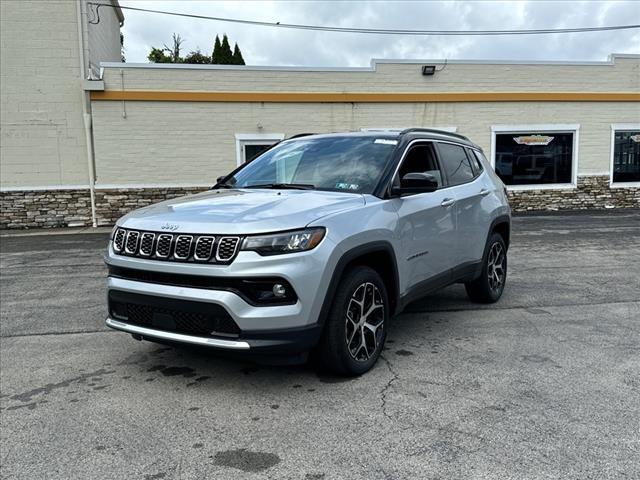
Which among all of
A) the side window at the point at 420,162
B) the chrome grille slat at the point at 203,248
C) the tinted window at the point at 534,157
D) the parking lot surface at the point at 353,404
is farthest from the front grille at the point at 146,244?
the tinted window at the point at 534,157

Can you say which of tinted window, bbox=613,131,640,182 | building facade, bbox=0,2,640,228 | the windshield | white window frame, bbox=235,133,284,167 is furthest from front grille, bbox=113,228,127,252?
tinted window, bbox=613,131,640,182

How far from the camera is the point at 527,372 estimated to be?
4281 millimetres

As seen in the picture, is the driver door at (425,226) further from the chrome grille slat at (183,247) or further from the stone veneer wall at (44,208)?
the stone veneer wall at (44,208)

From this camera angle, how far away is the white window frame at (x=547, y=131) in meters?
17.3

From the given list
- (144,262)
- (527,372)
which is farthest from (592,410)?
(144,262)

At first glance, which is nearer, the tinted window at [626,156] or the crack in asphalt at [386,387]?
the crack in asphalt at [386,387]

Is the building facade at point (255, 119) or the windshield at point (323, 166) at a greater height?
the building facade at point (255, 119)

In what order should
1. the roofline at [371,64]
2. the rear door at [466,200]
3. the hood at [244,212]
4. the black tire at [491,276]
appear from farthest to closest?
the roofline at [371,64] < the black tire at [491,276] < the rear door at [466,200] < the hood at [244,212]

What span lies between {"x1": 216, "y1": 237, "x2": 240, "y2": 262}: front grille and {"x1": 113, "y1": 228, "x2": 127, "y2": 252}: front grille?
0.91 meters

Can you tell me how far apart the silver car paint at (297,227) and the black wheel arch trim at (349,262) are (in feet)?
0.12

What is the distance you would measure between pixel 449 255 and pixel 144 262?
9.44 feet

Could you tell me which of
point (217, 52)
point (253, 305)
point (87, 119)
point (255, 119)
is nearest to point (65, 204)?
point (87, 119)

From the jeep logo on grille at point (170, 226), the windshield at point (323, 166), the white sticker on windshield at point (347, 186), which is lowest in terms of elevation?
the jeep logo on grille at point (170, 226)

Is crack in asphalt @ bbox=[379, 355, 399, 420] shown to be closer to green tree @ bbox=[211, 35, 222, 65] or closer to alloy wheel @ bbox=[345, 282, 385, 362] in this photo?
alloy wheel @ bbox=[345, 282, 385, 362]
